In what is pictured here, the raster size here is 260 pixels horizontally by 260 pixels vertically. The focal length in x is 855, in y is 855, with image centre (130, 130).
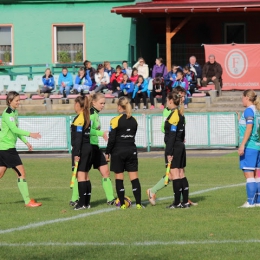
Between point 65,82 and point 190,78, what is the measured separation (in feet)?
16.6

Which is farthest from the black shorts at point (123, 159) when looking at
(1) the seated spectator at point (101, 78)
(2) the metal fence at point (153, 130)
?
(1) the seated spectator at point (101, 78)

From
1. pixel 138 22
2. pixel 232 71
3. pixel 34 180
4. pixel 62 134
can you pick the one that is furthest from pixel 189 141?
pixel 138 22

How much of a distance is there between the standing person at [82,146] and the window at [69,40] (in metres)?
24.6

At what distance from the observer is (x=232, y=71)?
3194 cm

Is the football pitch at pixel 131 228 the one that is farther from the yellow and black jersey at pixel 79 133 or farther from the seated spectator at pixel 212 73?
the seated spectator at pixel 212 73

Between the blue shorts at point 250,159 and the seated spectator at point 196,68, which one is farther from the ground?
the seated spectator at point 196,68

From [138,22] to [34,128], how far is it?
12.2 m

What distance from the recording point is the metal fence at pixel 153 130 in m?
26.5

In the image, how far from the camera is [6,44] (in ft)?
126

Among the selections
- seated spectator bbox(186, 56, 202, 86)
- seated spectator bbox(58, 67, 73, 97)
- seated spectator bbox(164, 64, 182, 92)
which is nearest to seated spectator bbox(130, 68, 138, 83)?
seated spectator bbox(164, 64, 182, 92)

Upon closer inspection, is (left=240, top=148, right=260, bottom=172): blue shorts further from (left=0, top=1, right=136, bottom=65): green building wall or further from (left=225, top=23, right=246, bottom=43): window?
(left=225, top=23, right=246, bottom=43): window

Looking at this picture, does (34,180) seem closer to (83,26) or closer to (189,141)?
(189,141)

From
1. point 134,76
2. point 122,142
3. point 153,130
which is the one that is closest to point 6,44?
point 134,76

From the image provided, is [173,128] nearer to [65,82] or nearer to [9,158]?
[9,158]
